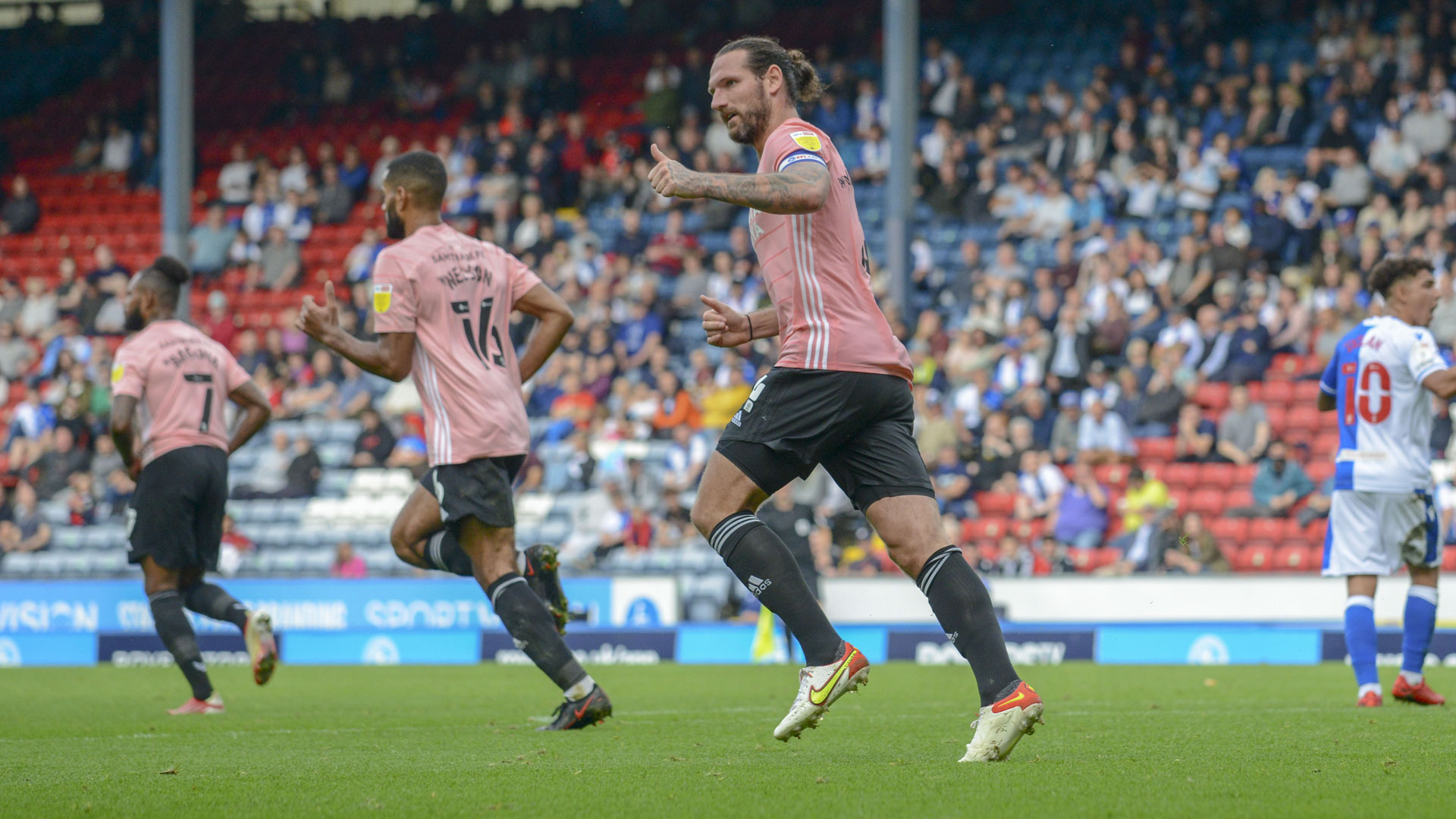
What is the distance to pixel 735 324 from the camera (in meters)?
5.58

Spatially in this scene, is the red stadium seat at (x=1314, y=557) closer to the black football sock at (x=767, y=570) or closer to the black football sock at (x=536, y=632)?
the black football sock at (x=536, y=632)

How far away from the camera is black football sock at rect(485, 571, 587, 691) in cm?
666

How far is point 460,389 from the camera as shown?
6914 millimetres

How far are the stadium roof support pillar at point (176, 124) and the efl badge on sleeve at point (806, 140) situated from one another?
18.4m

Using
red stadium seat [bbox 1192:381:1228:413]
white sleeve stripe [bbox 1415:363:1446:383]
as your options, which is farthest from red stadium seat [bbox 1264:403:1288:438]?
white sleeve stripe [bbox 1415:363:1446:383]

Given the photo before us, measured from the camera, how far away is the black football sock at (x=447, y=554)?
23.1ft

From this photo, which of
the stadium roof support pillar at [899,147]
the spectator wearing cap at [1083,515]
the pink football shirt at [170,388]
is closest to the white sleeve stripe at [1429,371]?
the pink football shirt at [170,388]

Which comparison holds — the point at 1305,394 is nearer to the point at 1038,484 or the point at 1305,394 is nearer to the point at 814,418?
the point at 1038,484

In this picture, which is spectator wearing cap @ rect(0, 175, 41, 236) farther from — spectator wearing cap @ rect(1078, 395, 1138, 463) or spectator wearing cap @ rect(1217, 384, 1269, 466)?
spectator wearing cap @ rect(1217, 384, 1269, 466)

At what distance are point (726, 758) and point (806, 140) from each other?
1977 mm

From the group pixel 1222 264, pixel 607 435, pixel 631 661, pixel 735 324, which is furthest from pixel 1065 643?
pixel 735 324

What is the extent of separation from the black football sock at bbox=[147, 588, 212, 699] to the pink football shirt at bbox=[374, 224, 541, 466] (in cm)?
218

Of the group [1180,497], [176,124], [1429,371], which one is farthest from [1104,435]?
[176,124]

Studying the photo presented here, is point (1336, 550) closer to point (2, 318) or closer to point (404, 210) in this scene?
point (404, 210)
